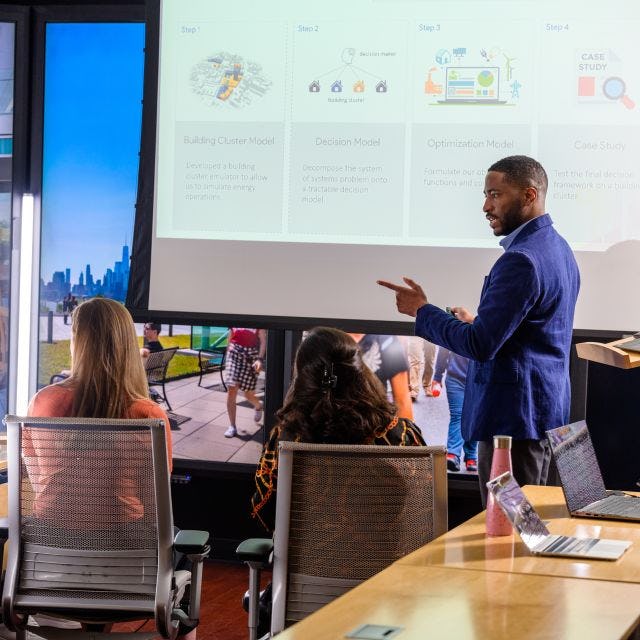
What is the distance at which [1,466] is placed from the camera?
3.14 meters

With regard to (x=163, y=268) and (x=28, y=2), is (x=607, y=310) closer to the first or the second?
(x=163, y=268)

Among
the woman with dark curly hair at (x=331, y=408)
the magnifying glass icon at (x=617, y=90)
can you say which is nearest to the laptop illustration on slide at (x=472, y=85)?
the magnifying glass icon at (x=617, y=90)

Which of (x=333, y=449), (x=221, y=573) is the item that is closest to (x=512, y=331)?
(x=333, y=449)

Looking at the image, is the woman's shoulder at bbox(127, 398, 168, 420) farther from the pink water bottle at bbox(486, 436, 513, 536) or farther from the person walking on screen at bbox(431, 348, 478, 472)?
the person walking on screen at bbox(431, 348, 478, 472)

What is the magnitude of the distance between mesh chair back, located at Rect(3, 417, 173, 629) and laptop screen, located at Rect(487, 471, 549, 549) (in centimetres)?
81

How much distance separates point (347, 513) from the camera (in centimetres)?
241

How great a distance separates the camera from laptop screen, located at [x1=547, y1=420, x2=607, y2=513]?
2605 mm

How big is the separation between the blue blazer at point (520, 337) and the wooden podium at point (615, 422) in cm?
144

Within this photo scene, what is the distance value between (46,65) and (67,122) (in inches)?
12.0

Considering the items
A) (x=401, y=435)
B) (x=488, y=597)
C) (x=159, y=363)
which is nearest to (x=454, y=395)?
(x=159, y=363)

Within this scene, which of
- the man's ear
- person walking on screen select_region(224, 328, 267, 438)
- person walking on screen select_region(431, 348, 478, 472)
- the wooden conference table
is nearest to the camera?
the wooden conference table

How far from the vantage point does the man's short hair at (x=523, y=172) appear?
10.8 ft

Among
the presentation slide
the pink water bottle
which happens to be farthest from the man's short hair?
the pink water bottle

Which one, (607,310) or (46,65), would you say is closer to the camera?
(607,310)
